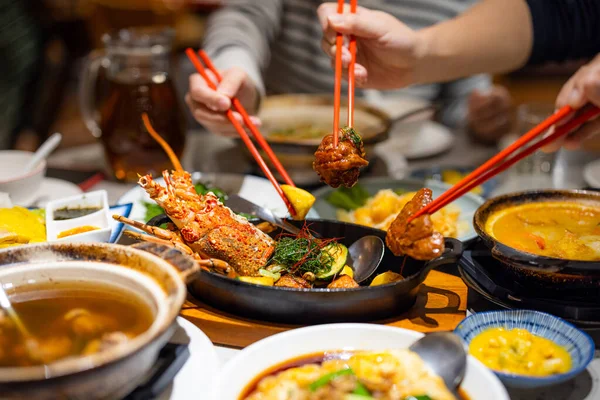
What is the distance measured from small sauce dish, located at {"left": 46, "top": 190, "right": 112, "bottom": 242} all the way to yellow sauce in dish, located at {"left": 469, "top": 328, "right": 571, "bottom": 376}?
115 centimetres

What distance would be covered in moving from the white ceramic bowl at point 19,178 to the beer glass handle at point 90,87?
17.1 inches

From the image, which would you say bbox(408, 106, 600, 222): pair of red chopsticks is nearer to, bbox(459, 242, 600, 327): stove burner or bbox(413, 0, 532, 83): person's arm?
bbox(459, 242, 600, 327): stove burner

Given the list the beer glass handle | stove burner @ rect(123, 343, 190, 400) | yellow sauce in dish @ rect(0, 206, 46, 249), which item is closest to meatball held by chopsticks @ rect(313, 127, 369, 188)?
stove burner @ rect(123, 343, 190, 400)

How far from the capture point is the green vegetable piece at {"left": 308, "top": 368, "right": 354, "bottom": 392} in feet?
3.83

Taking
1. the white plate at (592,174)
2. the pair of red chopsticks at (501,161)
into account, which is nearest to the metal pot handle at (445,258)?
the pair of red chopsticks at (501,161)

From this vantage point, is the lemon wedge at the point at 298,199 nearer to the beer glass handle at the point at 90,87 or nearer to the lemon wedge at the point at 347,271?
the lemon wedge at the point at 347,271

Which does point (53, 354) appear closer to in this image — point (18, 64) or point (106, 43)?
point (106, 43)

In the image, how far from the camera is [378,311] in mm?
1468

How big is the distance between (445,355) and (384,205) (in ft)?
3.58

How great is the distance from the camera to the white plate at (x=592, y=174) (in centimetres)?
254

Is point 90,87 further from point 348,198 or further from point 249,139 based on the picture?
point 348,198

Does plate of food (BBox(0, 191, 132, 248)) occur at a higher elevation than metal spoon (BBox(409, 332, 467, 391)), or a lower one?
lower

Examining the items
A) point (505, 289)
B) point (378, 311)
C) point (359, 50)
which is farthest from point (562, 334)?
point (359, 50)

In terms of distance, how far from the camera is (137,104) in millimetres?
2609
